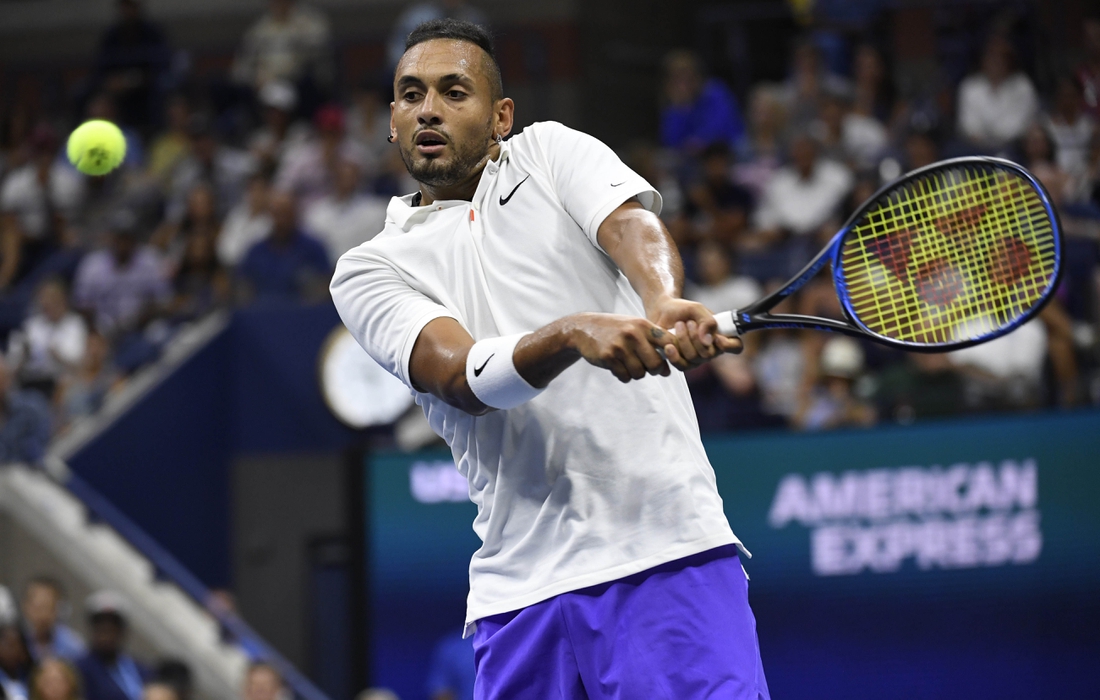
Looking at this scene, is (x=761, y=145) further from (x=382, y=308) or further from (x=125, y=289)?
(x=382, y=308)

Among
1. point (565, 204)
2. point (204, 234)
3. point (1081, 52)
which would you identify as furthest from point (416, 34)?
point (204, 234)

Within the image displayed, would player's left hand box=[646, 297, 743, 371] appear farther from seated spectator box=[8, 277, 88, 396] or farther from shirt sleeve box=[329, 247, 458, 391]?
seated spectator box=[8, 277, 88, 396]

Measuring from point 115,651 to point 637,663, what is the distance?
7091 millimetres

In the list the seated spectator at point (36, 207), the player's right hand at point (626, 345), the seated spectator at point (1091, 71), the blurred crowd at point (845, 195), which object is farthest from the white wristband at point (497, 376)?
the seated spectator at point (36, 207)

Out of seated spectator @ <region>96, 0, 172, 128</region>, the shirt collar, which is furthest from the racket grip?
seated spectator @ <region>96, 0, 172, 128</region>

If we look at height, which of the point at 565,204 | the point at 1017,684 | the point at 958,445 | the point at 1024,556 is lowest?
the point at 1017,684

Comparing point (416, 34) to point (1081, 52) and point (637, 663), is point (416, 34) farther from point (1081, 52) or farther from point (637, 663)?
point (1081, 52)

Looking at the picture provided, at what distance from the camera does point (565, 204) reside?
11.9ft

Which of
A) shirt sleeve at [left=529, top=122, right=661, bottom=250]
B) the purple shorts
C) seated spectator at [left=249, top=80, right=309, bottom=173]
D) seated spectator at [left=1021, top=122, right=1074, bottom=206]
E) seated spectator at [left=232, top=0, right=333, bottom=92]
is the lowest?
the purple shorts

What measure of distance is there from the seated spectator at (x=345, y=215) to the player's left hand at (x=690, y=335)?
8.47m

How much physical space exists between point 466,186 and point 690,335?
0.91m

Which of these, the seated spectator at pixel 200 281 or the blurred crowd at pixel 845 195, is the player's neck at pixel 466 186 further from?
the seated spectator at pixel 200 281

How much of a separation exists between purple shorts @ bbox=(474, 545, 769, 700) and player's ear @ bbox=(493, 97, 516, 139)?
1131mm

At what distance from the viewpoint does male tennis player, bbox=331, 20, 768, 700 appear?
11.1 ft
